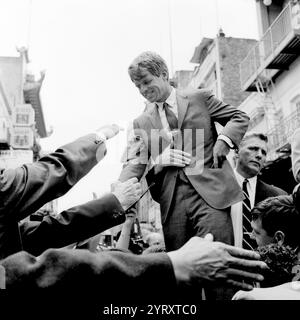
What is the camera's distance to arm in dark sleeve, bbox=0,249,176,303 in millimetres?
1471

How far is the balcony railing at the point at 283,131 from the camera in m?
14.5

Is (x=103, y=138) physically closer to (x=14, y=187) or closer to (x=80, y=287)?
(x=14, y=187)

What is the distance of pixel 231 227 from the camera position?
3.19 metres

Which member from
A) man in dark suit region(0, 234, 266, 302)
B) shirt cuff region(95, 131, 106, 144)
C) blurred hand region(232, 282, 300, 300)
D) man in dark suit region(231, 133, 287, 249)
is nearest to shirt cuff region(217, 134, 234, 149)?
man in dark suit region(231, 133, 287, 249)

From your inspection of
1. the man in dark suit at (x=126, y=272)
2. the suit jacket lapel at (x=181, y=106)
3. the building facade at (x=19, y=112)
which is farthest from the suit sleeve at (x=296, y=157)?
the building facade at (x=19, y=112)

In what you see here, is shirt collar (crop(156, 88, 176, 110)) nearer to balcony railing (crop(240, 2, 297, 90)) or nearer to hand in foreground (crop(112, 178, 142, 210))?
hand in foreground (crop(112, 178, 142, 210))

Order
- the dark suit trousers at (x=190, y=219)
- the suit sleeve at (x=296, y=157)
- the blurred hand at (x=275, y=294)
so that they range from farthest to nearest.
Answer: the dark suit trousers at (x=190, y=219), the suit sleeve at (x=296, y=157), the blurred hand at (x=275, y=294)

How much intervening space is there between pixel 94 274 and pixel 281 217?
1480mm

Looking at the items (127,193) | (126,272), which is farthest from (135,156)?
(126,272)

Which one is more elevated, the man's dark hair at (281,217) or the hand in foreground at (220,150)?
the hand in foreground at (220,150)

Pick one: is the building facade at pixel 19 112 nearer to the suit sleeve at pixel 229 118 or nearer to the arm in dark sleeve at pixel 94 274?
the suit sleeve at pixel 229 118

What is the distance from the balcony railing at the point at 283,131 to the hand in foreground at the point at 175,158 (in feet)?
38.2
